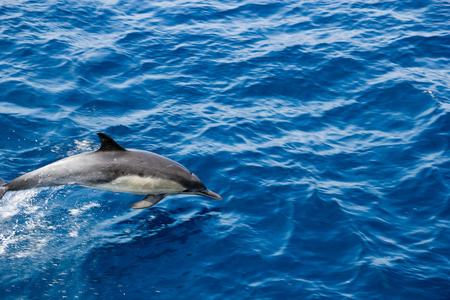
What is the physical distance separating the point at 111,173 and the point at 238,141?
5663 mm

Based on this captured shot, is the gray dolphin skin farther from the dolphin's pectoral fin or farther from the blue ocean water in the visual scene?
the blue ocean water

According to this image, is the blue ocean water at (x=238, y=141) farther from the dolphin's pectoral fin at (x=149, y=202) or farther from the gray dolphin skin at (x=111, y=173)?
the gray dolphin skin at (x=111, y=173)

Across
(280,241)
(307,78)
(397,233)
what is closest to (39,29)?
(307,78)

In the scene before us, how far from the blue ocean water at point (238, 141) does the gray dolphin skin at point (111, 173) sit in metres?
1.40

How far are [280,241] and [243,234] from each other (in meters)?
0.85

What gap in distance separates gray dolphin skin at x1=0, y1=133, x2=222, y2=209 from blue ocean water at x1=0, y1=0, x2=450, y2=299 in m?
1.40

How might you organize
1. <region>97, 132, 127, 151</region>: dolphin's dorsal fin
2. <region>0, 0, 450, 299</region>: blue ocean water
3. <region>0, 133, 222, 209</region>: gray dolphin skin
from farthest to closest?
<region>0, 0, 450, 299</region>: blue ocean water → <region>0, 133, 222, 209</region>: gray dolphin skin → <region>97, 132, 127, 151</region>: dolphin's dorsal fin

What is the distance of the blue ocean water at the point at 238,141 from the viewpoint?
12.0m

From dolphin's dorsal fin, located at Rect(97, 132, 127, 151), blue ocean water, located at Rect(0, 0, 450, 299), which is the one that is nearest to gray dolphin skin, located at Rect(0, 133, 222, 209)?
dolphin's dorsal fin, located at Rect(97, 132, 127, 151)

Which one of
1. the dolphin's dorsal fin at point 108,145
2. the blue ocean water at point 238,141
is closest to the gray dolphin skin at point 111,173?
the dolphin's dorsal fin at point 108,145

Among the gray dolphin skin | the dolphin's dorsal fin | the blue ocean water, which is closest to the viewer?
the dolphin's dorsal fin

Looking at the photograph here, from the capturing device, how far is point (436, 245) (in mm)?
12898

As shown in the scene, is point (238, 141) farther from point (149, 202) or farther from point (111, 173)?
point (111, 173)

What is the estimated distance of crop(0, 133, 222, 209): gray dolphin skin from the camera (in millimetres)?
11719
